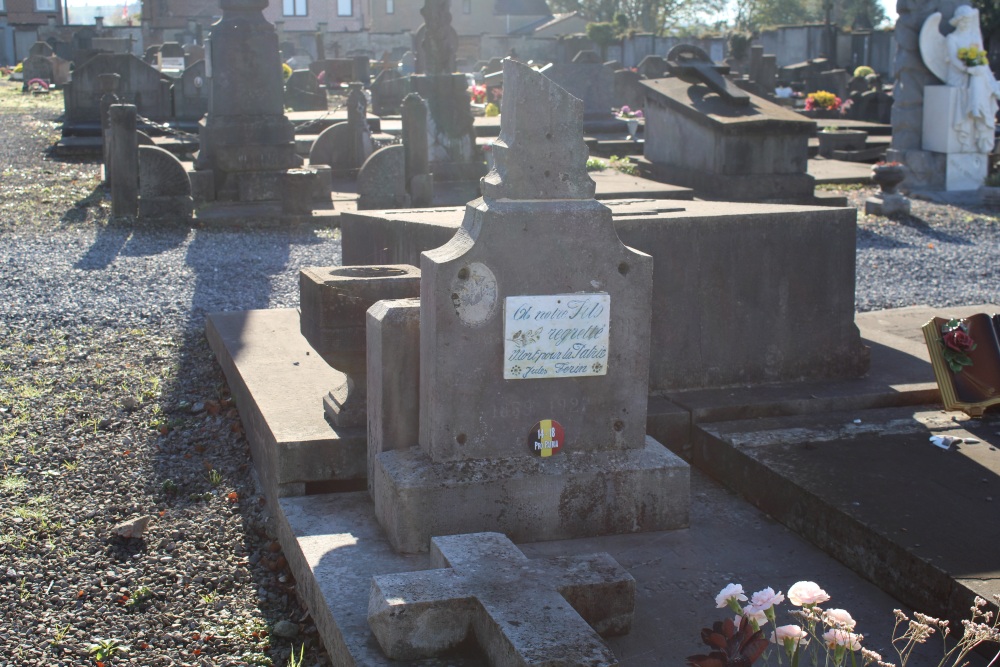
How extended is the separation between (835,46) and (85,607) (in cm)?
3679

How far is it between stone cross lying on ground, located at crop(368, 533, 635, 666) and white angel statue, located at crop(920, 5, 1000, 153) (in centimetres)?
1326

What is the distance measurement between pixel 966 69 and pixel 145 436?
12.8 m

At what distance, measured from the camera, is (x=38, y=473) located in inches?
193

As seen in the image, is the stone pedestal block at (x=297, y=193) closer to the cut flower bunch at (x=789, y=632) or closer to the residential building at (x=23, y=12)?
the cut flower bunch at (x=789, y=632)

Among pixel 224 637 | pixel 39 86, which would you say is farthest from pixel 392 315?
pixel 39 86

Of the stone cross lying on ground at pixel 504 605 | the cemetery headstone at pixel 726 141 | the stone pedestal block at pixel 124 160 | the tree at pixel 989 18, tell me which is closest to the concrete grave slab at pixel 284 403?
the stone cross lying on ground at pixel 504 605

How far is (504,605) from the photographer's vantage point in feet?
9.70

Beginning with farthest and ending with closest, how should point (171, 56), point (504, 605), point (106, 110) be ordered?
point (171, 56), point (106, 110), point (504, 605)

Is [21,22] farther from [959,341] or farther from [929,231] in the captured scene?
[959,341]

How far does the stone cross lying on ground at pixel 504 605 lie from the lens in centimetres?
278

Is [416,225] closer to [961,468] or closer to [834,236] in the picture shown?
[834,236]

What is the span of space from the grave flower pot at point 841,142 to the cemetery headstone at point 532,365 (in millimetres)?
15262

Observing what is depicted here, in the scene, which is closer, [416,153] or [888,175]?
[416,153]

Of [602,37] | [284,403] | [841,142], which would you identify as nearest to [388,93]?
[841,142]
